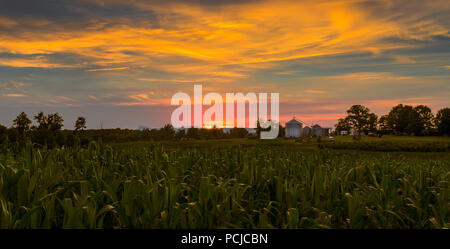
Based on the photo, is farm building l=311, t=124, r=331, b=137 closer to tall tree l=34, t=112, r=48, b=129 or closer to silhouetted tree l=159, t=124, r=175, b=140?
silhouetted tree l=159, t=124, r=175, b=140

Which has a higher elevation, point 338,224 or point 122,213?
point 122,213

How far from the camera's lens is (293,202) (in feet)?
18.7

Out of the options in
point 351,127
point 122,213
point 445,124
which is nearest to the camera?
point 122,213

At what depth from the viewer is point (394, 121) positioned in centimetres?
9338

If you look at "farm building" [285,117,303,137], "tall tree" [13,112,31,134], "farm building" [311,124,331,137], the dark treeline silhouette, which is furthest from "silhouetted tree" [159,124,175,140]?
"farm building" [311,124,331,137]

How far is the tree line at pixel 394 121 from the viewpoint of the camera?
85.4 meters

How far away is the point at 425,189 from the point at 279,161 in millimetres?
3609

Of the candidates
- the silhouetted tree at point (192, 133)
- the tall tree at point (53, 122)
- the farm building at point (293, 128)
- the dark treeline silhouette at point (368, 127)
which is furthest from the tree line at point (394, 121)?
the tall tree at point (53, 122)

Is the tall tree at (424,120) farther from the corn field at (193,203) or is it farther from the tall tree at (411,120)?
the corn field at (193,203)

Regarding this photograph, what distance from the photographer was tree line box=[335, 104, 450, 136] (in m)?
85.4

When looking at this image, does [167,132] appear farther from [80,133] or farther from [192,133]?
[80,133]
